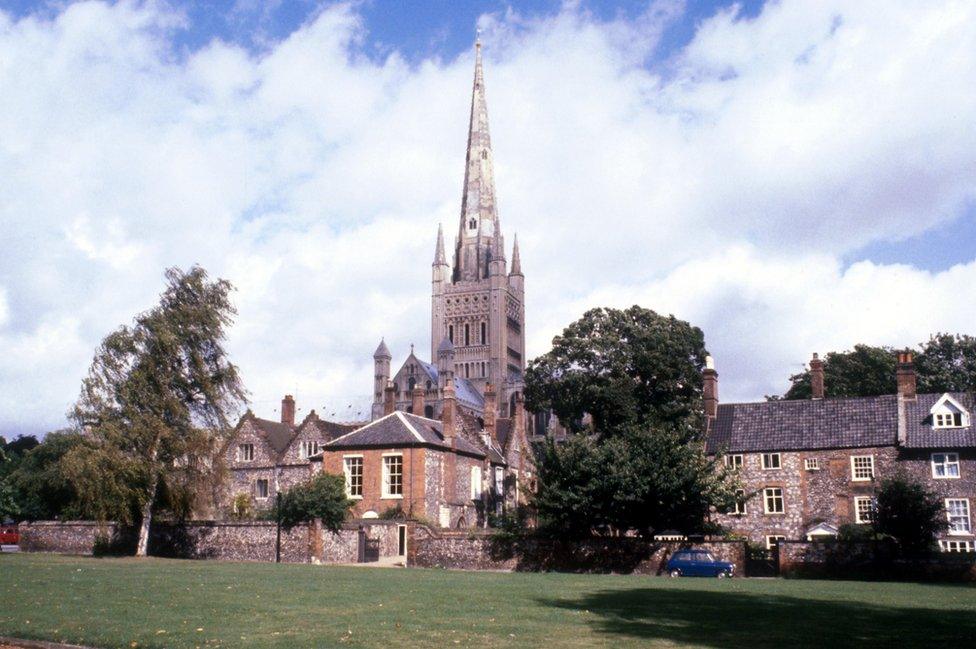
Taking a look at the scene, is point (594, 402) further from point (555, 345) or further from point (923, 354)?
point (923, 354)

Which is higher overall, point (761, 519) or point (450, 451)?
point (450, 451)

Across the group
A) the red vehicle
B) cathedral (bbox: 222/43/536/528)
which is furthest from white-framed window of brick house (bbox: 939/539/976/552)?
the red vehicle

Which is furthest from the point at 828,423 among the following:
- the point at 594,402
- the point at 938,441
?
the point at 594,402

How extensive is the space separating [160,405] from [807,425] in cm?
3870

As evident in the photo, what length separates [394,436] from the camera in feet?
182

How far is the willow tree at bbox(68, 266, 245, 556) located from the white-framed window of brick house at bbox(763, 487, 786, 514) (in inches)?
1277

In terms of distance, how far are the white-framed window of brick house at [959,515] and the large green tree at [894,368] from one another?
31.6m

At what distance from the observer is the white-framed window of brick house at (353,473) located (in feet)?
182

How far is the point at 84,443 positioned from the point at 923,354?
7196 centimetres

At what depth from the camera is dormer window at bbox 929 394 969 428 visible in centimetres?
5225

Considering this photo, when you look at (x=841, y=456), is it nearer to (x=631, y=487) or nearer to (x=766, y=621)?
(x=631, y=487)

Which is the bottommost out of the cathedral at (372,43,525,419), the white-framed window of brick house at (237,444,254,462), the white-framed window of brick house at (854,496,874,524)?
the white-framed window of brick house at (854,496,874,524)

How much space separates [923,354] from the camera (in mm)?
83312

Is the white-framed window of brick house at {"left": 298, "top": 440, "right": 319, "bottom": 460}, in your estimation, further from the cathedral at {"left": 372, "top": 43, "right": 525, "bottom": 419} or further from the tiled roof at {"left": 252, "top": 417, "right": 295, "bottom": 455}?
the cathedral at {"left": 372, "top": 43, "right": 525, "bottom": 419}
